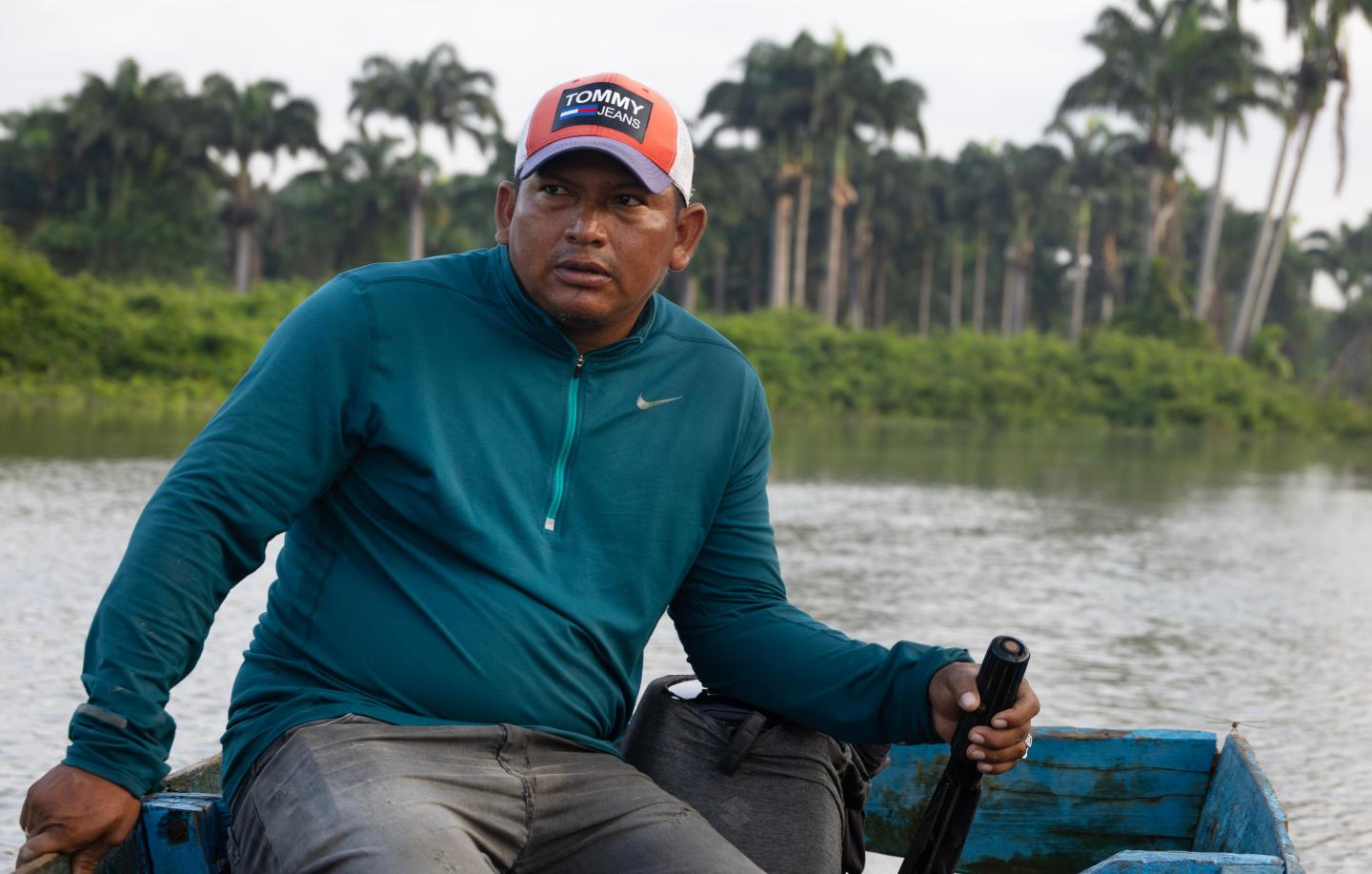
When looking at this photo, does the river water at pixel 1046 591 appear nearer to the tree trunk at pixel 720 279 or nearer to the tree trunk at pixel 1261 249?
the tree trunk at pixel 1261 249

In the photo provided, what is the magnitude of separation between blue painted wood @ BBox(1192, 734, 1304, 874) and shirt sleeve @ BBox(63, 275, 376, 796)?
64.3 inches

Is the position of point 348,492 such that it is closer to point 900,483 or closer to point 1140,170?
point 900,483

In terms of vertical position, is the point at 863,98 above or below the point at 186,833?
above

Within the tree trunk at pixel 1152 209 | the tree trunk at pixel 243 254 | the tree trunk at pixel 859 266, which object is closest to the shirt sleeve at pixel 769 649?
the tree trunk at pixel 1152 209

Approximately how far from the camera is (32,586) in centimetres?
820

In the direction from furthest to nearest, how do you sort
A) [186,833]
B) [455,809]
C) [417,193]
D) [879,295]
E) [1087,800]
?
[879,295] < [417,193] < [1087,800] < [186,833] < [455,809]

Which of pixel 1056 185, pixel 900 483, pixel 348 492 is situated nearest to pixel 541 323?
pixel 348 492

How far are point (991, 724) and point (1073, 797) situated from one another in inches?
40.2

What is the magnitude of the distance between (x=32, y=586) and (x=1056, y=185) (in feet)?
171

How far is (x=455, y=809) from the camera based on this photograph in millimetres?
2285

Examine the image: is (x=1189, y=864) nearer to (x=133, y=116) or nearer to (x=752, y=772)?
(x=752, y=772)

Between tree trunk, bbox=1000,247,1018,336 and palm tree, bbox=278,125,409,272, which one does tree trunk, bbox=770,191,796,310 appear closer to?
palm tree, bbox=278,125,409,272

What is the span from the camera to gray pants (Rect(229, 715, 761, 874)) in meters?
2.16

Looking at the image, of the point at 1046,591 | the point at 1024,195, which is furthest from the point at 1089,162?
the point at 1046,591
